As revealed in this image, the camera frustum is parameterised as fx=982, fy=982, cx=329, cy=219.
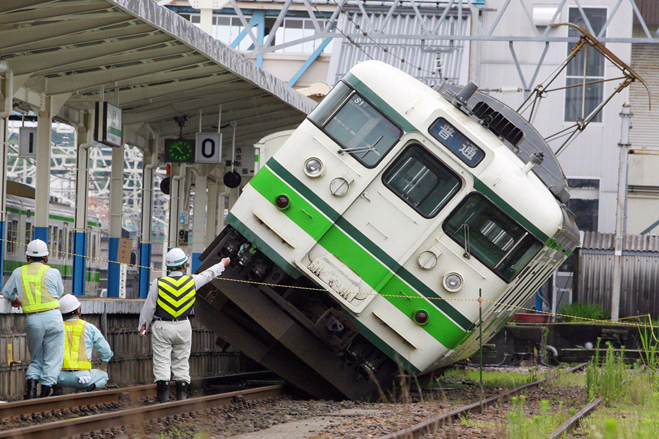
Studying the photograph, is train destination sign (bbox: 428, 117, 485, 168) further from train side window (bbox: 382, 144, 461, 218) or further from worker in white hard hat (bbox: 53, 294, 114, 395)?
worker in white hard hat (bbox: 53, 294, 114, 395)

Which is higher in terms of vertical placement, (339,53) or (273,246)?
(339,53)

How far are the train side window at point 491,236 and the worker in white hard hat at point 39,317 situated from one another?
12.7 feet

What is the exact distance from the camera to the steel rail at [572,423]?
7.14 metres

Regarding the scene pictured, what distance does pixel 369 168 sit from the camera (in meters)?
9.93

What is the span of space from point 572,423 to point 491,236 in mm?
2376

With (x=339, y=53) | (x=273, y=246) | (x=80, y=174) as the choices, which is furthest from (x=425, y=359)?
(x=339, y=53)

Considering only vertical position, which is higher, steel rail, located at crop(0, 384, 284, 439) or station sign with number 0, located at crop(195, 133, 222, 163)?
station sign with number 0, located at crop(195, 133, 222, 163)

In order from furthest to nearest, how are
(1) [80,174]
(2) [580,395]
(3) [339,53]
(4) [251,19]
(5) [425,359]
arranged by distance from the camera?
(4) [251,19]
(3) [339,53]
(1) [80,174]
(2) [580,395]
(5) [425,359]

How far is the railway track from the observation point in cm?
703

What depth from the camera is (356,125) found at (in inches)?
398

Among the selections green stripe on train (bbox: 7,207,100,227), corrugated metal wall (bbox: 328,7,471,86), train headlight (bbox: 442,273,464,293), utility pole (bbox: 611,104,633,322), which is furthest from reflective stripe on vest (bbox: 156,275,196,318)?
corrugated metal wall (bbox: 328,7,471,86)

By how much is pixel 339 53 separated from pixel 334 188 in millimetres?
28704

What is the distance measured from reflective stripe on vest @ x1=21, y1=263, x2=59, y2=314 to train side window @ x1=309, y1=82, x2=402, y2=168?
3124 mm

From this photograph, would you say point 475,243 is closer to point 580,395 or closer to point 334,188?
point 334,188
